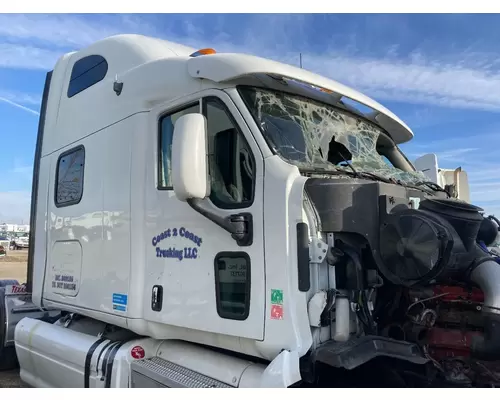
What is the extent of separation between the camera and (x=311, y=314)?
2.67 metres

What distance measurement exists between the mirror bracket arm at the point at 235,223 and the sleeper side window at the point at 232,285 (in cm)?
10

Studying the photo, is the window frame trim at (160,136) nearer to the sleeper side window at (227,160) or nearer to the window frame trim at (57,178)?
the sleeper side window at (227,160)

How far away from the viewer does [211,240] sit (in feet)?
10.2

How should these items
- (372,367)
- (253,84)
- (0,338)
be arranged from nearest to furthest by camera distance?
(372,367), (253,84), (0,338)

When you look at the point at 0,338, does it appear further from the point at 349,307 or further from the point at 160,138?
the point at 349,307

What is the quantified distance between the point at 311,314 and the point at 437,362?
2.71ft

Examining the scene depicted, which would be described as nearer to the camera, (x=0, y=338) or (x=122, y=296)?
(x=122, y=296)

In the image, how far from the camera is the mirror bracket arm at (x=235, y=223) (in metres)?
2.89

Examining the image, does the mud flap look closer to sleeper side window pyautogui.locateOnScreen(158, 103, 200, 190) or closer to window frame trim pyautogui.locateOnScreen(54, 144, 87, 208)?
sleeper side window pyautogui.locateOnScreen(158, 103, 200, 190)

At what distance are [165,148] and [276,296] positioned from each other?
146 cm

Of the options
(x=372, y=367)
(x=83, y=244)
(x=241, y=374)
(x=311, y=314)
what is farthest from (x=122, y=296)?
(x=372, y=367)

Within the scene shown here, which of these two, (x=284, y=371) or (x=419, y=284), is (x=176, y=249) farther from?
(x=419, y=284)

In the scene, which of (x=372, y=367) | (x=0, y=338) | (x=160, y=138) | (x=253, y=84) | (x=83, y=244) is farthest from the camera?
(x=0, y=338)

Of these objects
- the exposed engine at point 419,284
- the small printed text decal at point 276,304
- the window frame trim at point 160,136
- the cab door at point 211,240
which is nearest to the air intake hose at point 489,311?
the exposed engine at point 419,284
